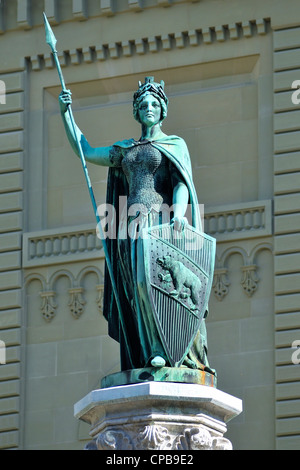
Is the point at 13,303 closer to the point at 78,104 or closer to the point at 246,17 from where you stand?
the point at 78,104

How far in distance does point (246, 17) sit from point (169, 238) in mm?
9065

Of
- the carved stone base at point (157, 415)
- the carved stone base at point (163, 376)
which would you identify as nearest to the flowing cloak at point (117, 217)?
the carved stone base at point (163, 376)

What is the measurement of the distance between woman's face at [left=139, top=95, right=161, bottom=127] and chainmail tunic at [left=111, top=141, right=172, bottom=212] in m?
0.21

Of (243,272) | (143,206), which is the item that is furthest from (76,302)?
(143,206)

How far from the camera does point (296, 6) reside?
25719mm

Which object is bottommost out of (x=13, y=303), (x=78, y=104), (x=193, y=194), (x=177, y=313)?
(x=177, y=313)

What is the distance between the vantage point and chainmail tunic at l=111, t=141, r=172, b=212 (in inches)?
706

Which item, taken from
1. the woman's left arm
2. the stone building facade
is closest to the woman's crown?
the woman's left arm

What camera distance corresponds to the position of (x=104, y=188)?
26031mm

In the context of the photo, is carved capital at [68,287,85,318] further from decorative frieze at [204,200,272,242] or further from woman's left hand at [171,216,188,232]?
woman's left hand at [171,216,188,232]

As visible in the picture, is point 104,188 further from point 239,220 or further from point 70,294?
point 239,220

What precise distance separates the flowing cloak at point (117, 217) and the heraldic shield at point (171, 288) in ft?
1.53

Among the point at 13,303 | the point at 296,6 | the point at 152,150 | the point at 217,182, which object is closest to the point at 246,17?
the point at 296,6

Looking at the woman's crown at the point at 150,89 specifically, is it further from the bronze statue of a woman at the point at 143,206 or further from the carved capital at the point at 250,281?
the carved capital at the point at 250,281
